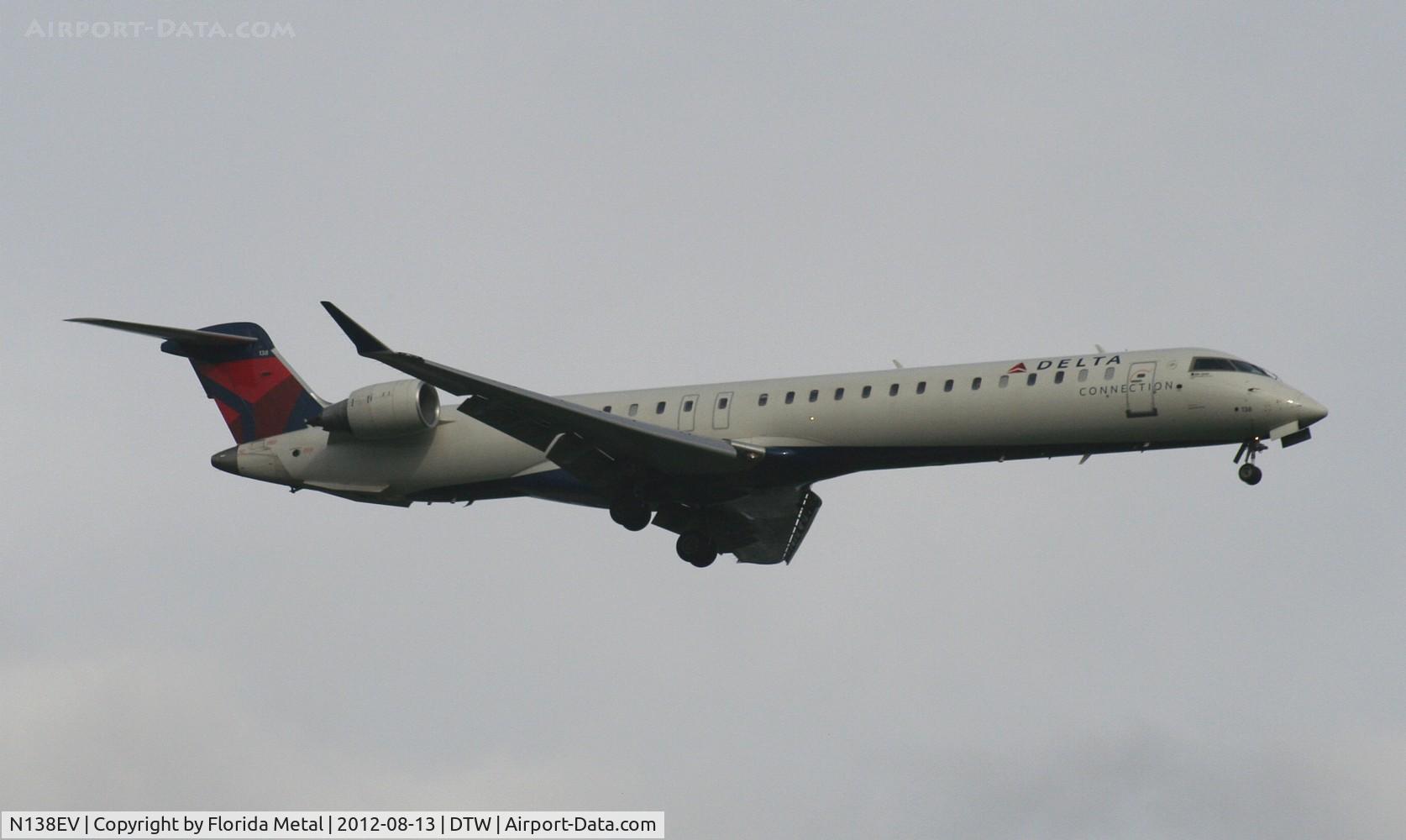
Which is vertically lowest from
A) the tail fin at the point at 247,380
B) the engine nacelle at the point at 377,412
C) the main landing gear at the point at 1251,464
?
the main landing gear at the point at 1251,464

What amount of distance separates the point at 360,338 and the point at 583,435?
3753 millimetres

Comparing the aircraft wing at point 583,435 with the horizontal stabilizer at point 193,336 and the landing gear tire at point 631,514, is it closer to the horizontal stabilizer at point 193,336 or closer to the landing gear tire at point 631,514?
the landing gear tire at point 631,514

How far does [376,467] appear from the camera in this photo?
94.1 ft

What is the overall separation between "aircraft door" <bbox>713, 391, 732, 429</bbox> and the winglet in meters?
5.43

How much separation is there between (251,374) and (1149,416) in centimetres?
1443

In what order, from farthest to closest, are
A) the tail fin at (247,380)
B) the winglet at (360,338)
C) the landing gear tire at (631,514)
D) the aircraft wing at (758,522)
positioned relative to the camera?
the tail fin at (247,380)
the aircraft wing at (758,522)
the landing gear tire at (631,514)
the winglet at (360,338)

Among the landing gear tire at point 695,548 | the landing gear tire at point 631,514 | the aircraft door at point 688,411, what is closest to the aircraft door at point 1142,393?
the aircraft door at point 688,411

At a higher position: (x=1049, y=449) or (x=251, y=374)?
(x=251, y=374)

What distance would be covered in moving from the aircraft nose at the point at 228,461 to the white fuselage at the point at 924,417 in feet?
9.54

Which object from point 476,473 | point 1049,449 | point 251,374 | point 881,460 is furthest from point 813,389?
point 251,374

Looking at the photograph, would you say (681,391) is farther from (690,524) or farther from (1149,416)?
(1149,416)

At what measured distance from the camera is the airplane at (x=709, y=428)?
80.0ft

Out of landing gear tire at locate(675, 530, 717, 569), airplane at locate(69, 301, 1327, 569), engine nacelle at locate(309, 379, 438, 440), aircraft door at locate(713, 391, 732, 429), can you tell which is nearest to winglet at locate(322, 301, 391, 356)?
airplane at locate(69, 301, 1327, 569)

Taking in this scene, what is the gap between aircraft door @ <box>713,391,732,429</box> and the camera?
2677 centimetres
